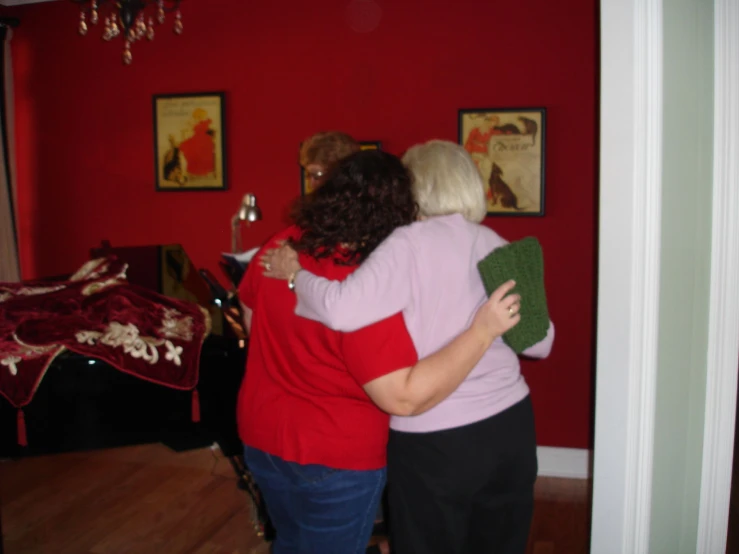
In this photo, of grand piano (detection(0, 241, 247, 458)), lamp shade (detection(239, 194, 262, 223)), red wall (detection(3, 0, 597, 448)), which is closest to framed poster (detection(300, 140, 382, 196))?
red wall (detection(3, 0, 597, 448))

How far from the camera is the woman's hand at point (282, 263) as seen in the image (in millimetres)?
1254

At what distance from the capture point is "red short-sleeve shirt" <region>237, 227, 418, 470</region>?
122 cm

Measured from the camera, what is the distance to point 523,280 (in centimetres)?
122

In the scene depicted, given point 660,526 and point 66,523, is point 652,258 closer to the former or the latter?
point 660,526

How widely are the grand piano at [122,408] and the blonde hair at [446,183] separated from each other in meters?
1.06

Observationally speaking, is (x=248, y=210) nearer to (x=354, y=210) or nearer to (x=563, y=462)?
(x=354, y=210)

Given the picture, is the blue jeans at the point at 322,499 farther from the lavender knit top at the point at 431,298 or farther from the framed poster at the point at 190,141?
the framed poster at the point at 190,141

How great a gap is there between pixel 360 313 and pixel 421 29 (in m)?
2.52

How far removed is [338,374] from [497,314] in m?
0.33

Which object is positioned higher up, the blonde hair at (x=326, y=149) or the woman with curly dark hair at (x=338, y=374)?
the blonde hair at (x=326, y=149)

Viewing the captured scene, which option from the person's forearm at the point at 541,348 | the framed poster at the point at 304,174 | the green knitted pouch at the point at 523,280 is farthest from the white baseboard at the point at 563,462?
the green knitted pouch at the point at 523,280

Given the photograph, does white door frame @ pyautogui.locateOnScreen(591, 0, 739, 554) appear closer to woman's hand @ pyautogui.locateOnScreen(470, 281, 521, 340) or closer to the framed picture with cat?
woman's hand @ pyautogui.locateOnScreen(470, 281, 521, 340)

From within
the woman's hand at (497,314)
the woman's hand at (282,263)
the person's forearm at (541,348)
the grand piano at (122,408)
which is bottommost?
the grand piano at (122,408)

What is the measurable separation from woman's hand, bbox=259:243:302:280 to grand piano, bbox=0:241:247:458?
3.00ft
